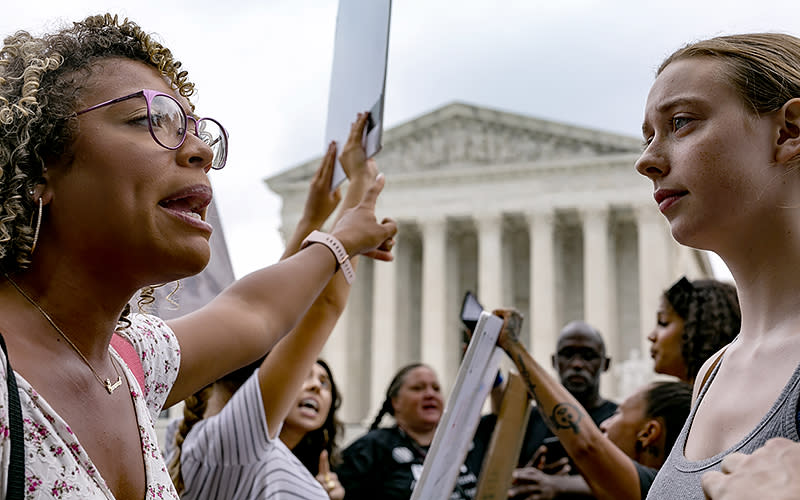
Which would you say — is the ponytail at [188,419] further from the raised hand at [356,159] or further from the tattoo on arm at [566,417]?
the tattoo on arm at [566,417]

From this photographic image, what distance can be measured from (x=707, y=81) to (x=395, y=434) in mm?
4817

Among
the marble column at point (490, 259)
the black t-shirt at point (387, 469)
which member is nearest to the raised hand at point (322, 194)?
the black t-shirt at point (387, 469)

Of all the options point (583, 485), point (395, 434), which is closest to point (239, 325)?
point (583, 485)

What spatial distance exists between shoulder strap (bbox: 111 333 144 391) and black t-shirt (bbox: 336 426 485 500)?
392 centimetres

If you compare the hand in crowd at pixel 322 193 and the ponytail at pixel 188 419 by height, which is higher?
the hand in crowd at pixel 322 193

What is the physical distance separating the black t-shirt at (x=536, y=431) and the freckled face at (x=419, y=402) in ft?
2.46

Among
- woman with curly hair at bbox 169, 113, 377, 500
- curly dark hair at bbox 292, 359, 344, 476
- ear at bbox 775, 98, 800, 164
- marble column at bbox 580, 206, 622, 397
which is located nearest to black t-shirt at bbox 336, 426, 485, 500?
curly dark hair at bbox 292, 359, 344, 476

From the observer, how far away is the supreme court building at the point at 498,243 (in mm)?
35906

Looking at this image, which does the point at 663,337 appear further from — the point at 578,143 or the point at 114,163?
the point at 578,143

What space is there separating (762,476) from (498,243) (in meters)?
36.5

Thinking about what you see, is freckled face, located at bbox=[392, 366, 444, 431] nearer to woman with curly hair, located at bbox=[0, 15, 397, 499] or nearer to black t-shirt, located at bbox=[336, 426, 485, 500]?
black t-shirt, located at bbox=[336, 426, 485, 500]

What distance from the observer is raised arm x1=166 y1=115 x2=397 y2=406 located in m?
1.95

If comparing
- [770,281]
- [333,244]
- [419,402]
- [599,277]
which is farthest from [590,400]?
[599,277]

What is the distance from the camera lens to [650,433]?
146 inches
